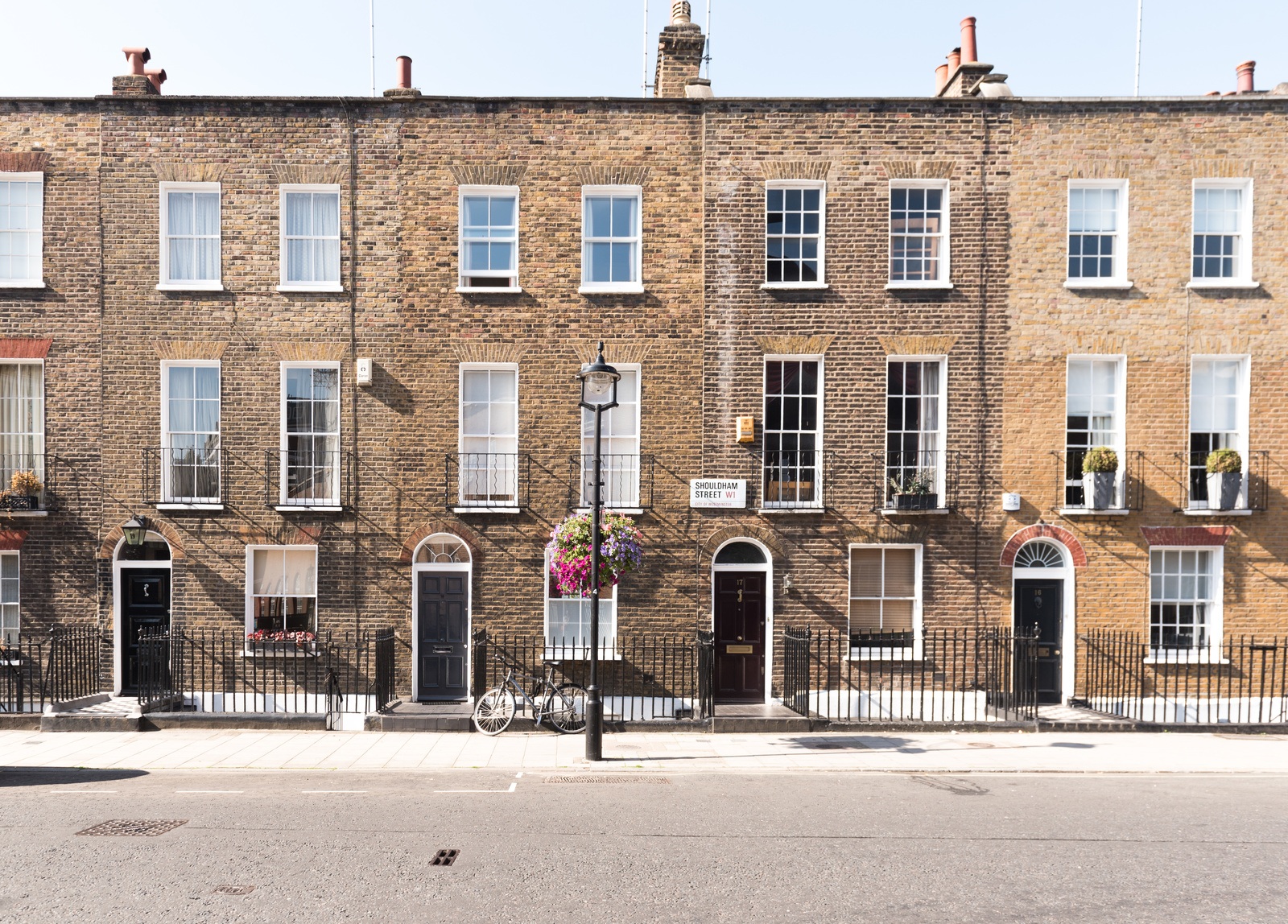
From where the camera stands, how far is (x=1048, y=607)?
1485cm

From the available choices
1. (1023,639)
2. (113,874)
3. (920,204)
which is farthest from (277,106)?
(1023,639)

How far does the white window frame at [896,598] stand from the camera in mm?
14602

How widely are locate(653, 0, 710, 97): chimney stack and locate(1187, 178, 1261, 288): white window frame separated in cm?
920

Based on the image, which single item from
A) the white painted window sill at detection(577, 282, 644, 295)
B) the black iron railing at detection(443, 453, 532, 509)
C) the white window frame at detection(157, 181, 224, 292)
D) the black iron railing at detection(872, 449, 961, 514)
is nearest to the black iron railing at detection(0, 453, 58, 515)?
the white window frame at detection(157, 181, 224, 292)

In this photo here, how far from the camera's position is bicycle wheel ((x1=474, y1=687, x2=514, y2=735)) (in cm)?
1259

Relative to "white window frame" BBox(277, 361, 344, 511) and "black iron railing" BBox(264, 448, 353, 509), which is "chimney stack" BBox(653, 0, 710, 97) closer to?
"white window frame" BBox(277, 361, 344, 511)

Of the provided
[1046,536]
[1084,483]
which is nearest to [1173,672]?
[1046,536]

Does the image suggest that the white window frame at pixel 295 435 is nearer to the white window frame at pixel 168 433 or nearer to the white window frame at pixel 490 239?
the white window frame at pixel 168 433

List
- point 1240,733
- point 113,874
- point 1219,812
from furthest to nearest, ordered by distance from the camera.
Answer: point 1240,733
point 1219,812
point 113,874

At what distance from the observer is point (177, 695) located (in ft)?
45.1

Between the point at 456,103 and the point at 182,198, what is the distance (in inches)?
204

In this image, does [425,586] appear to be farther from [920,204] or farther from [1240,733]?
[1240,733]

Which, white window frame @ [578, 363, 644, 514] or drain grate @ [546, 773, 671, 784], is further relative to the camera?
white window frame @ [578, 363, 644, 514]

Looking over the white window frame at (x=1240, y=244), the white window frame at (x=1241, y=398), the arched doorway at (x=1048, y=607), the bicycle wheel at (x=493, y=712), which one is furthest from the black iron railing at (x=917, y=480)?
the bicycle wheel at (x=493, y=712)
